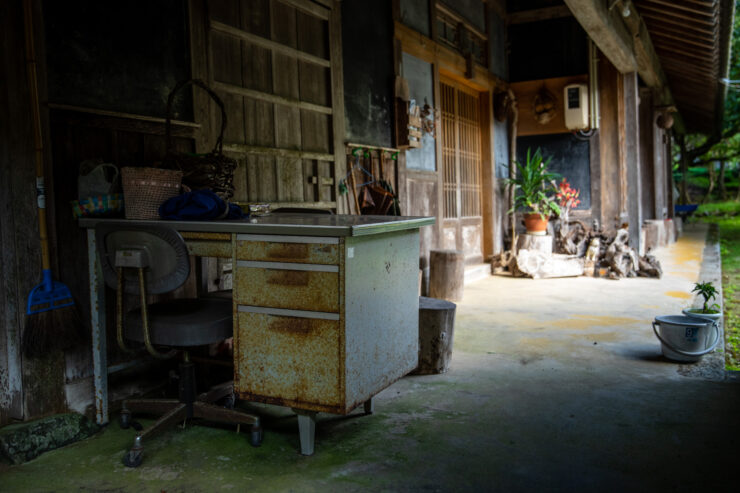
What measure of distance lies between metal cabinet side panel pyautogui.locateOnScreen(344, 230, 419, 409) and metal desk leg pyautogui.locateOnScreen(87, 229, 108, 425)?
1.32 metres

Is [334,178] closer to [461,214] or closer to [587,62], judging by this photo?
[461,214]

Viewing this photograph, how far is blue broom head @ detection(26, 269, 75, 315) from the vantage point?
2635 millimetres

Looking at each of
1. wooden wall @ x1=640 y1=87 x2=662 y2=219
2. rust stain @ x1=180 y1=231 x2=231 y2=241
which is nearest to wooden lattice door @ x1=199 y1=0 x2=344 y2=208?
rust stain @ x1=180 y1=231 x2=231 y2=241

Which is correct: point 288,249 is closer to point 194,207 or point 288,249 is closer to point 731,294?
point 194,207

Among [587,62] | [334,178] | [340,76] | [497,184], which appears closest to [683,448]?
[334,178]

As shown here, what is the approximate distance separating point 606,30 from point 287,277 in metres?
5.20

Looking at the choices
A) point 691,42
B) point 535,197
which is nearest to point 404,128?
point 535,197

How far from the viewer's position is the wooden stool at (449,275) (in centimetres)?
596

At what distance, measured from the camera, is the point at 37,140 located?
2645mm

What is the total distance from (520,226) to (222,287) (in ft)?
20.9

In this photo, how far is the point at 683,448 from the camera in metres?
2.45

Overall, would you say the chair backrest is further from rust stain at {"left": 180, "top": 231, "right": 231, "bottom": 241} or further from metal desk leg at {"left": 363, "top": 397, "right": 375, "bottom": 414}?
metal desk leg at {"left": 363, "top": 397, "right": 375, "bottom": 414}

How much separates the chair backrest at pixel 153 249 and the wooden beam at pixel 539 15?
8111 millimetres

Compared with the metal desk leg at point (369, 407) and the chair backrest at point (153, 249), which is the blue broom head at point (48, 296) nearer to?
the chair backrest at point (153, 249)
